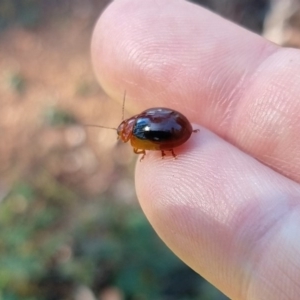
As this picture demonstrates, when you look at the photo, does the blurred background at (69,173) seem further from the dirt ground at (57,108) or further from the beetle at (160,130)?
the beetle at (160,130)

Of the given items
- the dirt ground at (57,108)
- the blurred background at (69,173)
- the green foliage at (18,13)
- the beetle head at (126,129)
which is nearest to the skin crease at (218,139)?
the beetle head at (126,129)

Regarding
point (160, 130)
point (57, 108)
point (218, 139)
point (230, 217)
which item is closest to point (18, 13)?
point (57, 108)

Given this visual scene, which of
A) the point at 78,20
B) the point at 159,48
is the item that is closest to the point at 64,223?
the point at 159,48

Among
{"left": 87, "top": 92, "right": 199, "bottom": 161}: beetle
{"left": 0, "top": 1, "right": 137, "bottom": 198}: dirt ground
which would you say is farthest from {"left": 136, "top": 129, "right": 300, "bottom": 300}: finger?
{"left": 0, "top": 1, "right": 137, "bottom": 198}: dirt ground

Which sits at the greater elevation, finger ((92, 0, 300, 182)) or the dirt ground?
finger ((92, 0, 300, 182))

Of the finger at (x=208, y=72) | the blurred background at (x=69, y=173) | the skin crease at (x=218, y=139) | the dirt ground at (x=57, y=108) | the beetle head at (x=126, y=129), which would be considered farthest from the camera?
the dirt ground at (x=57, y=108)

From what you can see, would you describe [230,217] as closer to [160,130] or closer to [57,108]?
[160,130]

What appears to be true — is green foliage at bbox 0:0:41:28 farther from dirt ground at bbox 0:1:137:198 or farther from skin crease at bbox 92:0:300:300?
skin crease at bbox 92:0:300:300
